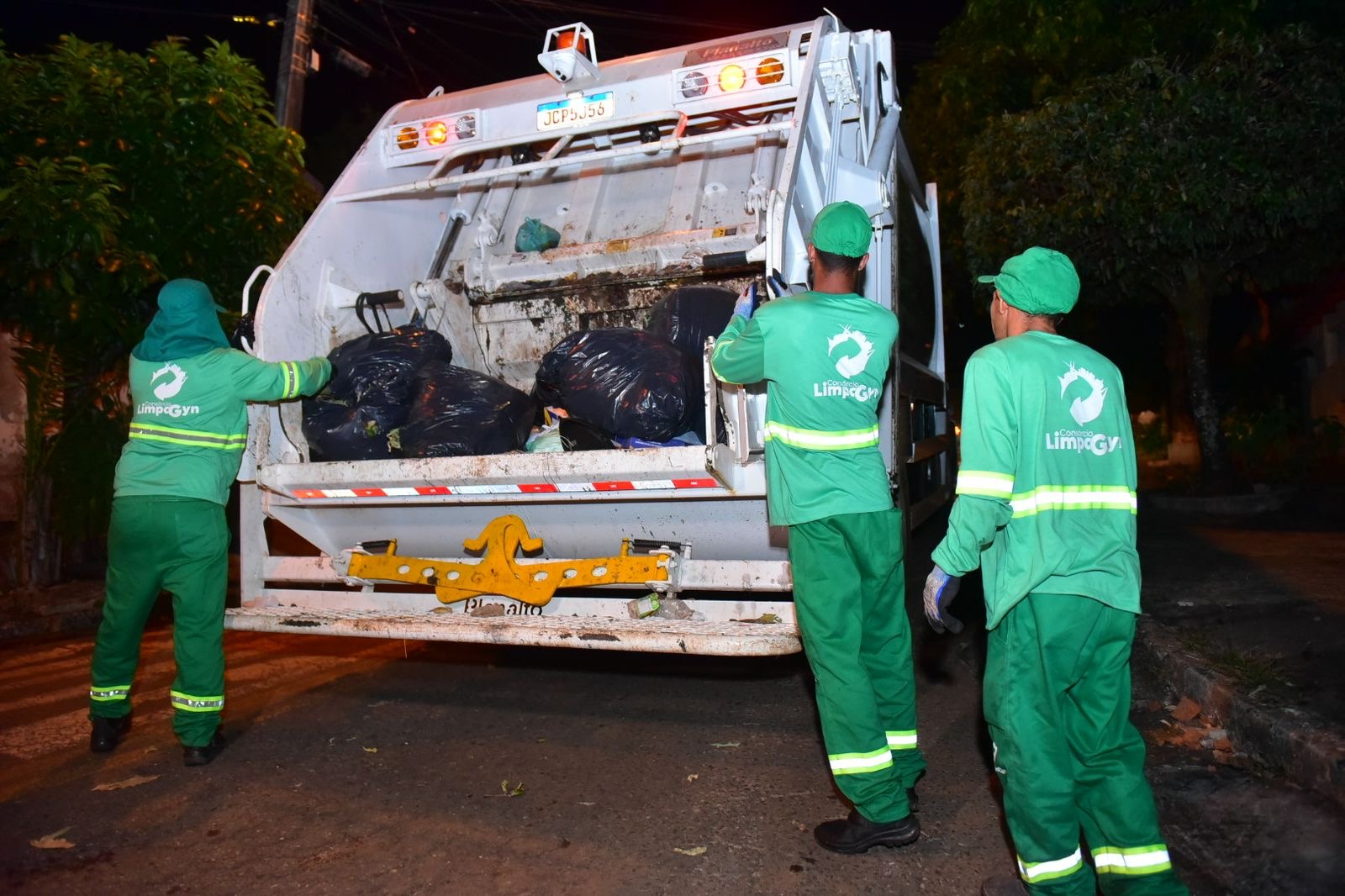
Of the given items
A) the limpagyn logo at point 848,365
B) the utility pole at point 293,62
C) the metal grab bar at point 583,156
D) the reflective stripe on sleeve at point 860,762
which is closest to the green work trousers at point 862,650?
the reflective stripe on sleeve at point 860,762

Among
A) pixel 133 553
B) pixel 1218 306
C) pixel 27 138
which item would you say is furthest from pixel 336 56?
pixel 1218 306

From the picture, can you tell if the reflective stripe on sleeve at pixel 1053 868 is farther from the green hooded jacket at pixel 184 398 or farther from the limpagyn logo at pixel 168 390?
the limpagyn logo at pixel 168 390

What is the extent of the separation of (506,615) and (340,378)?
1168mm

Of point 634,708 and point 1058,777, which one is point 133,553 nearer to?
point 634,708

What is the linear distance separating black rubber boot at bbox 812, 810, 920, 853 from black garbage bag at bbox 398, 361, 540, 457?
178 centimetres

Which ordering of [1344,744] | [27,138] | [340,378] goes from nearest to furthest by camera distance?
[1344,744] → [340,378] → [27,138]

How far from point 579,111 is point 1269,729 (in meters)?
3.12

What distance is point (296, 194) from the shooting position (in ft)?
21.5

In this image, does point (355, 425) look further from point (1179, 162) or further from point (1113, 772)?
point (1179, 162)

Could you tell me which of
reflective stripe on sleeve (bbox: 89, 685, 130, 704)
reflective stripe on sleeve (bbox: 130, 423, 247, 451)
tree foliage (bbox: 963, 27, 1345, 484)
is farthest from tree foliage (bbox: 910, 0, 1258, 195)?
reflective stripe on sleeve (bbox: 89, 685, 130, 704)

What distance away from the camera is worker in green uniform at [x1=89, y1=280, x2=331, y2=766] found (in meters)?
3.36

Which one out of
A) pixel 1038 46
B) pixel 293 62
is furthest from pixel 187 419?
pixel 1038 46

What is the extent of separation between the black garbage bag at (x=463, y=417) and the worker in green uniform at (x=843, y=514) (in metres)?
1.26

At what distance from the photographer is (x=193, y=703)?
3.30 metres
